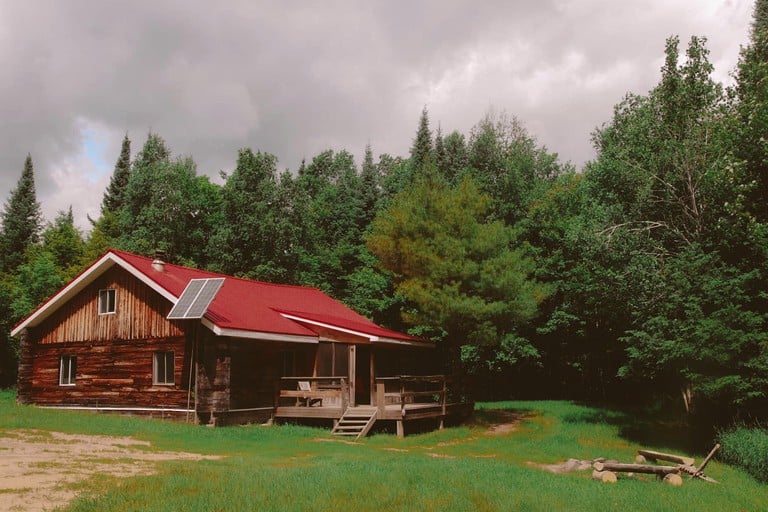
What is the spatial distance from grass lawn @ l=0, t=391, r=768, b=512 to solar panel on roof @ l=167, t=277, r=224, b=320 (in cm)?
385

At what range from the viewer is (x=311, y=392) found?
24.5 m

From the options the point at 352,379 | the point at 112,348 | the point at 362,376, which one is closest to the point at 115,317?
the point at 112,348

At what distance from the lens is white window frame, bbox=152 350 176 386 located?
82.6ft

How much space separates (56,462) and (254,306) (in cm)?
1452

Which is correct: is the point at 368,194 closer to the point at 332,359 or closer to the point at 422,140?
the point at 422,140

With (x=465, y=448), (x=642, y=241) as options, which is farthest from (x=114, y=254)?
(x=642, y=241)

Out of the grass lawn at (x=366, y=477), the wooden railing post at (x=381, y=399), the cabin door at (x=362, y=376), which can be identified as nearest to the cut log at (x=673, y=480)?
the grass lawn at (x=366, y=477)

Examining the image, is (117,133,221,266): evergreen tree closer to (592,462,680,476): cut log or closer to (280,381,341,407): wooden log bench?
(280,381,341,407): wooden log bench

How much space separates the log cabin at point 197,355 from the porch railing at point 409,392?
76mm

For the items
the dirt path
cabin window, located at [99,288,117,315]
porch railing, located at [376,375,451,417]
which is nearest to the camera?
the dirt path

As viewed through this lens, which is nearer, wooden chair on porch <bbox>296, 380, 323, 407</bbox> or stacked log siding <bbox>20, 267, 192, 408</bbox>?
wooden chair on porch <bbox>296, 380, 323, 407</bbox>

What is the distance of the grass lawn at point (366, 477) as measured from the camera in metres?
10.4

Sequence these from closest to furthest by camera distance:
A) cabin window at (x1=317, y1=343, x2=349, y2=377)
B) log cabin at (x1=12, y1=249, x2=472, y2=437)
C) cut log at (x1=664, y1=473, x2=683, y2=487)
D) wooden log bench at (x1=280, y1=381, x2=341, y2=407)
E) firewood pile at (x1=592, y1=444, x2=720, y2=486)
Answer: cut log at (x1=664, y1=473, x2=683, y2=487), firewood pile at (x1=592, y1=444, x2=720, y2=486), log cabin at (x1=12, y1=249, x2=472, y2=437), wooden log bench at (x1=280, y1=381, x2=341, y2=407), cabin window at (x1=317, y1=343, x2=349, y2=377)

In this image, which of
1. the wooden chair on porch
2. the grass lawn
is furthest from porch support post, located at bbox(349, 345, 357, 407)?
the grass lawn
